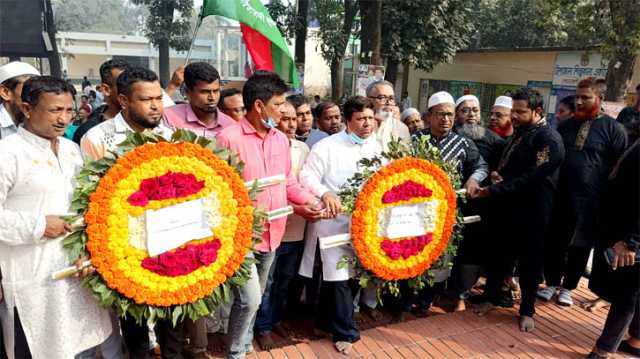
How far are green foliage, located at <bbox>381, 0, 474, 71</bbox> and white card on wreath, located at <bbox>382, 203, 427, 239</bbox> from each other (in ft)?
41.2

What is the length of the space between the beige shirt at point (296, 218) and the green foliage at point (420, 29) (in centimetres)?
1229

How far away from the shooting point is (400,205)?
3.40 meters

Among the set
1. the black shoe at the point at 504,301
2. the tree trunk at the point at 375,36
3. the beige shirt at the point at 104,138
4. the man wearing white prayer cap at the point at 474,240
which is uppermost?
the tree trunk at the point at 375,36

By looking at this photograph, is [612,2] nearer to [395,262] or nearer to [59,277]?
[395,262]

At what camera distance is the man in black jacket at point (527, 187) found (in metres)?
3.69

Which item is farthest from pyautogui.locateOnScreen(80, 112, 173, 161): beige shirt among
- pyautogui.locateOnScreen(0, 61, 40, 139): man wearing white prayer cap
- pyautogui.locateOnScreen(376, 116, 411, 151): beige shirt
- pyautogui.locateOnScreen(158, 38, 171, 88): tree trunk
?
pyautogui.locateOnScreen(158, 38, 171, 88): tree trunk

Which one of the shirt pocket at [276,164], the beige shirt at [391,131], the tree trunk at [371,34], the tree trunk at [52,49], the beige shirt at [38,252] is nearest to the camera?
the beige shirt at [38,252]

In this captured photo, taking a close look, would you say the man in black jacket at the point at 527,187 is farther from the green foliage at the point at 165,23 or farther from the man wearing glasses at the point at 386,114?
the green foliage at the point at 165,23

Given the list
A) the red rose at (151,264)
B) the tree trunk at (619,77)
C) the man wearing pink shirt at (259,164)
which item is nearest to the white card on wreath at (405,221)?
the man wearing pink shirt at (259,164)

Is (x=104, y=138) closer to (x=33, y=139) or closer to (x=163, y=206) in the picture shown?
(x=33, y=139)

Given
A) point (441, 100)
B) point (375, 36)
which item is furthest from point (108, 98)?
point (375, 36)

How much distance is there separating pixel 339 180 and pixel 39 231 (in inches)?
76.9

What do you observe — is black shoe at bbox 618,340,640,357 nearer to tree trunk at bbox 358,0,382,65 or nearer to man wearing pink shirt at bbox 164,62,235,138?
man wearing pink shirt at bbox 164,62,235,138

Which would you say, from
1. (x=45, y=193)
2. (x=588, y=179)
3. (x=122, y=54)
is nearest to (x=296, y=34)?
(x=588, y=179)
